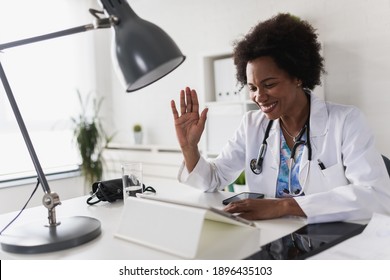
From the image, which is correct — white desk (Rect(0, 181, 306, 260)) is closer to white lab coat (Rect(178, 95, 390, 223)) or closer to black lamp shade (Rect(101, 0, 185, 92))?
white lab coat (Rect(178, 95, 390, 223))

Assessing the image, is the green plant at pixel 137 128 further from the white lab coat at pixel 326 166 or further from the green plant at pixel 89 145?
the white lab coat at pixel 326 166

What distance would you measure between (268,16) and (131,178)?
1881mm

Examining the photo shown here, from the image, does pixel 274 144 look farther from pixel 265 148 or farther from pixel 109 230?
pixel 109 230

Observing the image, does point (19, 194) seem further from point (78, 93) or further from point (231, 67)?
point (231, 67)

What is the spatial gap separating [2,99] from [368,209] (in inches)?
115

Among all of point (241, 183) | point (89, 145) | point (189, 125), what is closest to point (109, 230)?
point (189, 125)

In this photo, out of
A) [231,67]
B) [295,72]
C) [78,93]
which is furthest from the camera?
[78,93]

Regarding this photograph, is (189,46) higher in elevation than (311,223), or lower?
higher

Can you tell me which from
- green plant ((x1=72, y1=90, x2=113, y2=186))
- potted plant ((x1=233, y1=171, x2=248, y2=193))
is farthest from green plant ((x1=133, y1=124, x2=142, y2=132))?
potted plant ((x1=233, y1=171, x2=248, y2=193))

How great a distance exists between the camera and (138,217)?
0.84 metres

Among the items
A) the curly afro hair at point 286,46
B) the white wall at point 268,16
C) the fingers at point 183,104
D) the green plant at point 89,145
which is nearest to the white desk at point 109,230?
the fingers at point 183,104

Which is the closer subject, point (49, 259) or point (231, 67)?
point (49, 259)

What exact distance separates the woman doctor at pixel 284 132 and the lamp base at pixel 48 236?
1.75ft

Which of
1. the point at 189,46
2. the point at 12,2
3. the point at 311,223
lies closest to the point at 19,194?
the point at 12,2
